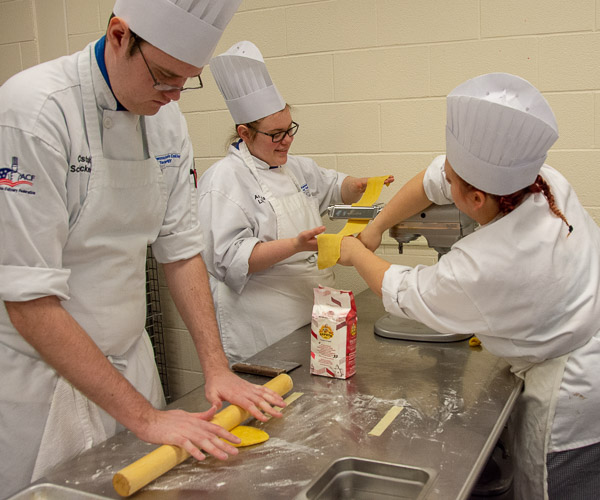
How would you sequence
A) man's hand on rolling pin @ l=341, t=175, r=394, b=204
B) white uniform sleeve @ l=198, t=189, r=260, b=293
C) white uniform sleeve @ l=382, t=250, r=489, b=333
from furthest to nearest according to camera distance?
man's hand on rolling pin @ l=341, t=175, r=394, b=204
white uniform sleeve @ l=198, t=189, r=260, b=293
white uniform sleeve @ l=382, t=250, r=489, b=333

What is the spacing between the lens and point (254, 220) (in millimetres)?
2176

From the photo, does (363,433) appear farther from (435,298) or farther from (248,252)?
(248,252)

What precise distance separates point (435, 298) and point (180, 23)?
2.70 feet

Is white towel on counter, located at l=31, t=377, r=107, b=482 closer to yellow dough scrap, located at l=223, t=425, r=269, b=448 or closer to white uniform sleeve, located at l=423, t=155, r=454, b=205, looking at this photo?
yellow dough scrap, located at l=223, t=425, r=269, b=448

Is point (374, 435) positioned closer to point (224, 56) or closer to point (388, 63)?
point (224, 56)

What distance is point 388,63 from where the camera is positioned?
260 cm

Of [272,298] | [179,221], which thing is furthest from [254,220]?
[179,221]

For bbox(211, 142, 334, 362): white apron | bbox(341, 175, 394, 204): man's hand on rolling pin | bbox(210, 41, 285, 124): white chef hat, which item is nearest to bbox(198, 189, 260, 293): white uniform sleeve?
bbox(211, 142, 334, 362): white apron

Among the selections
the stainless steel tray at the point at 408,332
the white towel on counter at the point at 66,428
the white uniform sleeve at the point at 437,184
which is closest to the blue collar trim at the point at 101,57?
the white towel on counter at the point at 66,428

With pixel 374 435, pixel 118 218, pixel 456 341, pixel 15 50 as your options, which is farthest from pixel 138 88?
pixel 15 50

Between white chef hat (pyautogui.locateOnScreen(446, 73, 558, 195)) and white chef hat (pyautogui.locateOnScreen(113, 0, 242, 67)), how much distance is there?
547mm

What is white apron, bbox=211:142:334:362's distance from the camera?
2.19 meters

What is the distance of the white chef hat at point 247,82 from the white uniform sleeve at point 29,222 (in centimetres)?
103

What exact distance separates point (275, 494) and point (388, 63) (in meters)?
1.98
